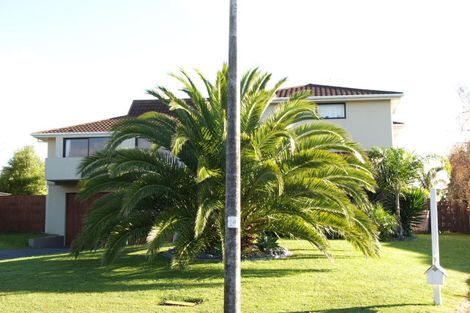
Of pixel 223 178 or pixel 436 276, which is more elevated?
pixel 223 178

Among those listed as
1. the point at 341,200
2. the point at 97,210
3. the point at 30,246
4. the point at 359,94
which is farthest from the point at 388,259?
the point at 30,246

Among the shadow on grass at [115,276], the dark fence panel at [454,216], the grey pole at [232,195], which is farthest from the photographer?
the dark fence panel at [454,216]

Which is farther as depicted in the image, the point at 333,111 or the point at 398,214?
the point at 333,111

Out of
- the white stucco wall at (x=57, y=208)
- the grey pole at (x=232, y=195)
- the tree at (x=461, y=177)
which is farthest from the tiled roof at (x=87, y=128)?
the grey pole at (x=232, y=195)

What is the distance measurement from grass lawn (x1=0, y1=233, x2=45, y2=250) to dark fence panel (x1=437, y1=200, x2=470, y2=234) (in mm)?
20138

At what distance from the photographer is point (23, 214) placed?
28156mm

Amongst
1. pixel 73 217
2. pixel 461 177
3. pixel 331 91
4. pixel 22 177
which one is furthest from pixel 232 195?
pixel 22 177

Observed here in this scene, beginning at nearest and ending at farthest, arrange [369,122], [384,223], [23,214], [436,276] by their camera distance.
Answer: [436,276], [384,223], [369,122], [23,214]

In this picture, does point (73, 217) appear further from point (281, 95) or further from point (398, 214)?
point (398, 214)

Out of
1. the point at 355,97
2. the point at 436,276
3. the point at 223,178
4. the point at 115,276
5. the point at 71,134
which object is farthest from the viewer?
the point at 71,134

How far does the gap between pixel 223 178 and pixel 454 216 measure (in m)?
18.3

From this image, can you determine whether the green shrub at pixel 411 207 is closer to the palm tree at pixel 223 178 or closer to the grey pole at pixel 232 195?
the palm tree at pixel 223 178

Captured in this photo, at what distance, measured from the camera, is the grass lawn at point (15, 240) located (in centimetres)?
2340

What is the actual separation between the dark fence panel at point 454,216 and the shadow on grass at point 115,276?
1677 cm
